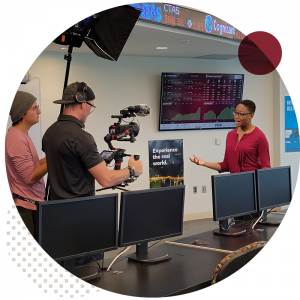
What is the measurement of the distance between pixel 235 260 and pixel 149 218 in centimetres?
45

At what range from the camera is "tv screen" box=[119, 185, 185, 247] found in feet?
5.48

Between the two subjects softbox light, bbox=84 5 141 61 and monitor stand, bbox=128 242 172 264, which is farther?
softbox light, bbox=84 5 141 61

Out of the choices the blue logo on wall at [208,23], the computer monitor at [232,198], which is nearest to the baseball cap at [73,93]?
the blue logo on wall at [208,23]

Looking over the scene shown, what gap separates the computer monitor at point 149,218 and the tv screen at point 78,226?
0.24 ft

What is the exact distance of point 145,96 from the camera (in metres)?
2.82

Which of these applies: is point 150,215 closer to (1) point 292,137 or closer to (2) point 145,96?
(2) point 145,96

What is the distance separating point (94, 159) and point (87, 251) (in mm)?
407

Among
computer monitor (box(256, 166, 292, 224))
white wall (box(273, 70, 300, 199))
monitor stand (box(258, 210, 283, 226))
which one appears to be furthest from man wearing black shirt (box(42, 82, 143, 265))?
white wall (box(273, 70, 300, 199))

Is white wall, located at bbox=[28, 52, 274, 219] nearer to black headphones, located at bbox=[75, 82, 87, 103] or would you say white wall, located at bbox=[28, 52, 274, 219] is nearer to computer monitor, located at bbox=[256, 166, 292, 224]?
computer monitor, located at bbox=[256, 166, 292, 224]

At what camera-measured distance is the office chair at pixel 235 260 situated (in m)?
1.47

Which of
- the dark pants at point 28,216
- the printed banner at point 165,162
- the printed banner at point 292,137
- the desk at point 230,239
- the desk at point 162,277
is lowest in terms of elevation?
the desk at point 162,277

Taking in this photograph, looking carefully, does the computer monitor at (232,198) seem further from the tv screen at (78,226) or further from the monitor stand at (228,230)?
the tv screen at (78,226)

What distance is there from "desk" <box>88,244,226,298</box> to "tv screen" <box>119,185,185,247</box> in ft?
0.41

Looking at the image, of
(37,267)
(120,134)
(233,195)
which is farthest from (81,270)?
(233,195)
